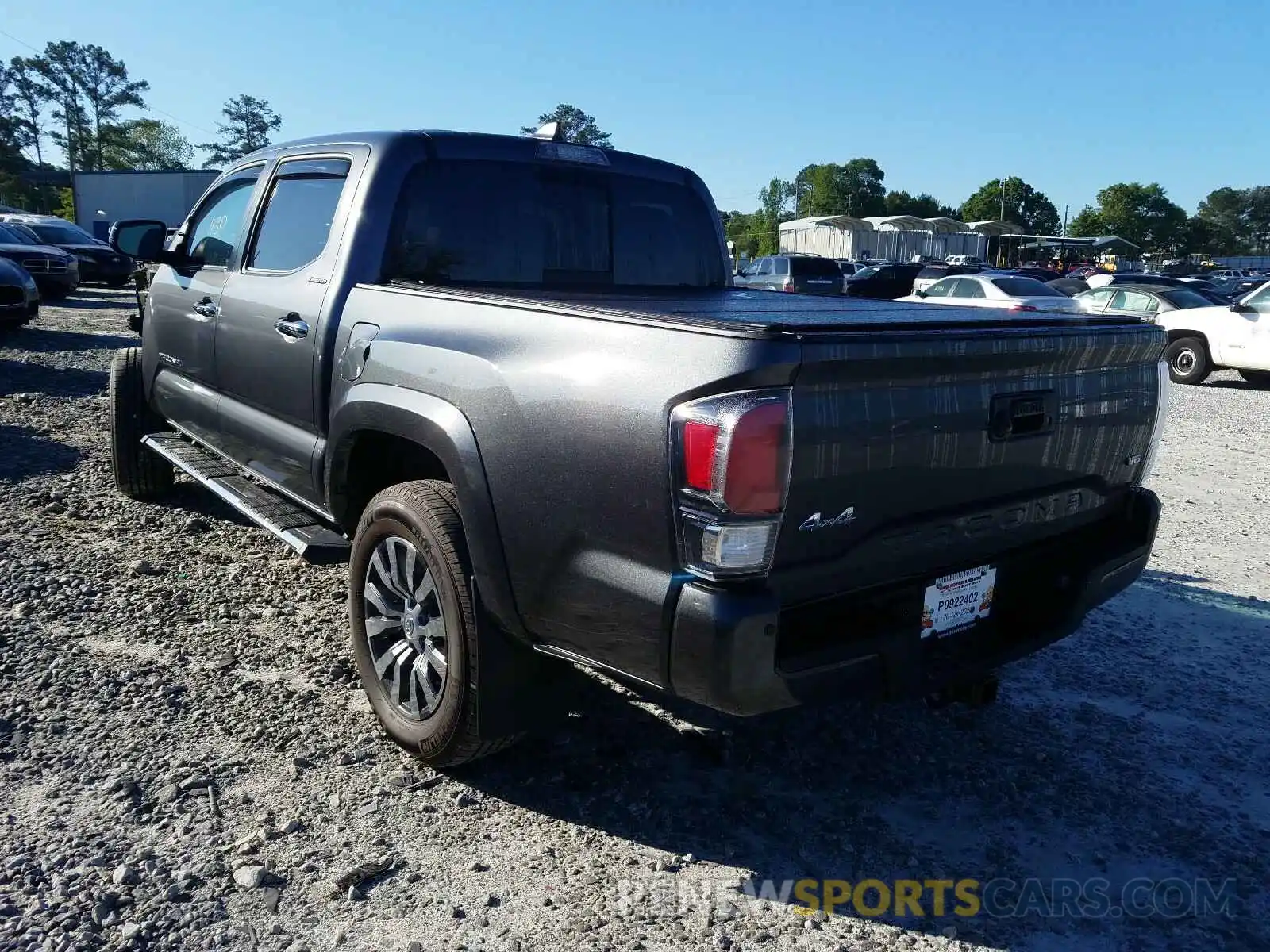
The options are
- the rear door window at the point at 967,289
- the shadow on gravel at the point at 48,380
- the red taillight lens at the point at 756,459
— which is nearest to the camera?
the red taillight lens at the point at 756,459

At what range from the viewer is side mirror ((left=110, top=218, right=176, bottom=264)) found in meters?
5.05

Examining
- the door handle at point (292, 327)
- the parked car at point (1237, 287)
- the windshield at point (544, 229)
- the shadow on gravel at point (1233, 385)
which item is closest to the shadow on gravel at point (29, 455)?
the door handle at point (292, 327)

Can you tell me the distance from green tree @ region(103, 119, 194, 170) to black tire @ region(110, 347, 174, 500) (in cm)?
9479


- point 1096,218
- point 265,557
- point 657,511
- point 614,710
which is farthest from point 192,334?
point 1096,218

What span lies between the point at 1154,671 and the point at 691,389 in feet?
9.46

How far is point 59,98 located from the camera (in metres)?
88.8

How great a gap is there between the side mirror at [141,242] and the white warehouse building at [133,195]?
35.6m

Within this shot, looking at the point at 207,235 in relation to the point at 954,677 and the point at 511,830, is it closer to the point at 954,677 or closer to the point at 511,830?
the point at 511,830

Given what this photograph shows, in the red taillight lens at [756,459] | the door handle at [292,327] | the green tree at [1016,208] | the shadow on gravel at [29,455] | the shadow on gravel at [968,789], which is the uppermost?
the green tree at [1016,208]

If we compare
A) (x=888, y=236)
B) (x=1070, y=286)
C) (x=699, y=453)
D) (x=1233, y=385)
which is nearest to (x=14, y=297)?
(x=699, y=453)

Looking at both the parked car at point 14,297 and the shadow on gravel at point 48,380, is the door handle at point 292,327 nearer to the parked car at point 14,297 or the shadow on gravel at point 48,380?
the shadow on gravel at point 48,380

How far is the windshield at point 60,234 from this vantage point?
2252 cm

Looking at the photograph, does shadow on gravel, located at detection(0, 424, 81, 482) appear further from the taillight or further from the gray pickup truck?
the taillight

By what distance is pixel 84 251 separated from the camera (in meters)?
22.6
